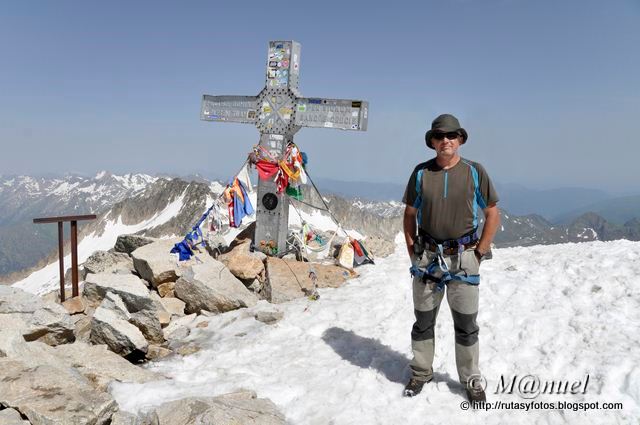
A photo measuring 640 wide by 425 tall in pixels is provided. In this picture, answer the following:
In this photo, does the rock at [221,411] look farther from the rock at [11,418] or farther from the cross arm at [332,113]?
the cross arm at [332,113]

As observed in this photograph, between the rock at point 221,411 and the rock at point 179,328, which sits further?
the rock at point 179,328

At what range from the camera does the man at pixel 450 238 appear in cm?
567

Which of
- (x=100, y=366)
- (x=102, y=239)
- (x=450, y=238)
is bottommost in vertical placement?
(x=102, y=239)

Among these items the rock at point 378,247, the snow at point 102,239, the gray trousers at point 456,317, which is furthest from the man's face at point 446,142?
the snow at point 102,239

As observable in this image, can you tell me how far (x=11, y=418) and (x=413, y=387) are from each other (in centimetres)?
498

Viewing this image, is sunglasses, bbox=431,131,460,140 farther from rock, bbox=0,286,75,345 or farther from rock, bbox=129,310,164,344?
rock, bbox=0,286,75,345

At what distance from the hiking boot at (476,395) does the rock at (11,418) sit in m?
5.42

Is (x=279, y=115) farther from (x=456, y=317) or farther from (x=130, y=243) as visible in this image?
(x=456, y=317)

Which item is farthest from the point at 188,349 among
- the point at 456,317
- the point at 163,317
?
the point at 456,317

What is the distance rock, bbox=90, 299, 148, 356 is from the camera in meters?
7.75

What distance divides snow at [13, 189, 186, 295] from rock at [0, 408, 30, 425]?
→ 79540mm

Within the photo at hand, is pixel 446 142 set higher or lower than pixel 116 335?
higher

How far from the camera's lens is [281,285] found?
36.2 ft

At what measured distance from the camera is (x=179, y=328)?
939 centimetres
